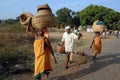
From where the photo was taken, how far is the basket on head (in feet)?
27.5

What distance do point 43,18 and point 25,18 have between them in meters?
0.94

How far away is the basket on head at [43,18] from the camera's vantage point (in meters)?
8.37

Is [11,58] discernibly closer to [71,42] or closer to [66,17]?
[71,42]

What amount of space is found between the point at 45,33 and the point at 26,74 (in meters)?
2.54

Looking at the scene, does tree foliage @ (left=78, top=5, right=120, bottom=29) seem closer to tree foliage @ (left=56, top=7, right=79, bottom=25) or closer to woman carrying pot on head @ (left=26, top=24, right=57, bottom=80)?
tree foliage @ (left=56, top=7, right=79, bottom=25)

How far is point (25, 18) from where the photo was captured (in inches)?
360


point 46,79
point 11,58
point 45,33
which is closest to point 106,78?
point 46,79

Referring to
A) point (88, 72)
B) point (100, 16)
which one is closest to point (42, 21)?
point (88, 72)

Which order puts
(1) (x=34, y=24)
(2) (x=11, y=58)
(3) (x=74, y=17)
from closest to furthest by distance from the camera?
(1) (x=34, y=24) < (2) (x=11, y=58) < (3) (x=74, y=17)

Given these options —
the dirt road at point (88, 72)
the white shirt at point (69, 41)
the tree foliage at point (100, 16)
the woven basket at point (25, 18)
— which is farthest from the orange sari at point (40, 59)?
the tree foliage at point (100, 16)

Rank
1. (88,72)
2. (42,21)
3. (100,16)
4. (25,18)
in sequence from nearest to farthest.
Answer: (42,21), (25,18), (88,72), (100,16)

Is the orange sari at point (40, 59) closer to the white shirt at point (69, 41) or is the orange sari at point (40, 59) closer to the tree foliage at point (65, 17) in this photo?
the white shirt at point (69, 41)

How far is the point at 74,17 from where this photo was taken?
10150 cm

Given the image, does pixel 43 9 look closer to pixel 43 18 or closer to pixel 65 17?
pixel 43 18
